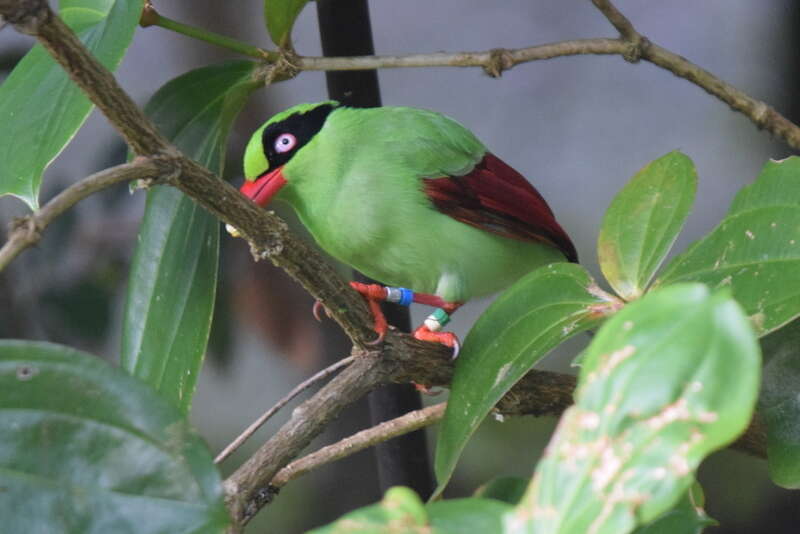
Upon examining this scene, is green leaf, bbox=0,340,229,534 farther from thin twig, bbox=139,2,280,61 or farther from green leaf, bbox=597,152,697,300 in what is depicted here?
thin twig, bbox=139,2,280,61

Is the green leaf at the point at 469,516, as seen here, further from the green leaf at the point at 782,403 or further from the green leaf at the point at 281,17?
the green leaf at the point at 281,17

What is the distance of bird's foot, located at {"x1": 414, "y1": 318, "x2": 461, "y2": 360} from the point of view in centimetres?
101

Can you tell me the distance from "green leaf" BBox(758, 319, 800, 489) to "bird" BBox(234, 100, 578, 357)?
1.17ft

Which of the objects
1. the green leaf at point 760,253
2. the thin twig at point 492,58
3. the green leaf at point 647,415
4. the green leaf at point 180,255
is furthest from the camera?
the thin twig at point 492,58

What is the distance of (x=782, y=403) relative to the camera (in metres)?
0.84

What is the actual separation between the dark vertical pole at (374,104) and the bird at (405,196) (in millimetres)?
87

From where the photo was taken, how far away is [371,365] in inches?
34.7

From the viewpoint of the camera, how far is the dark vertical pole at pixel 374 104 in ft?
4.01

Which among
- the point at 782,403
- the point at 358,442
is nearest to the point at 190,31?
the point at 358,442

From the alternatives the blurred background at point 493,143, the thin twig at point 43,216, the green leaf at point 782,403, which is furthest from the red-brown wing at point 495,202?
the thin twig at point 43,216

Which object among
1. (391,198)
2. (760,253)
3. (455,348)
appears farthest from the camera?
(391,198)

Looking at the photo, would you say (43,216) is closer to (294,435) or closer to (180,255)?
(294,435)

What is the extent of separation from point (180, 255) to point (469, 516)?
61 centimetres

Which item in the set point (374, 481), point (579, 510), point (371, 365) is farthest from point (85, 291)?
point (579, 510)
